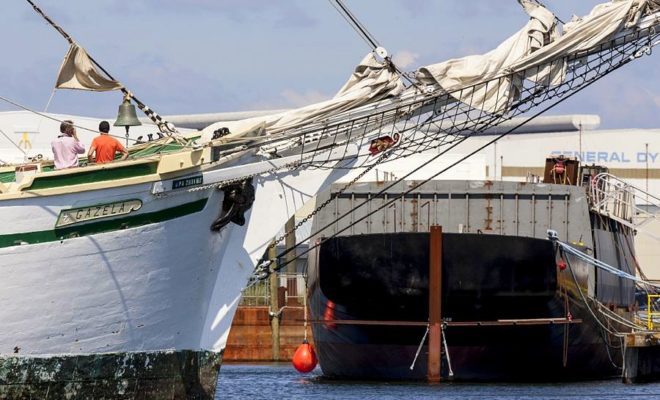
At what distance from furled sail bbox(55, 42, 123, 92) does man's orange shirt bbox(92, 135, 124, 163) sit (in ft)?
2.25

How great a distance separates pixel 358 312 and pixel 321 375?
5.90 metres

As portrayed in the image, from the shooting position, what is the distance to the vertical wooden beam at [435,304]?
32.0m

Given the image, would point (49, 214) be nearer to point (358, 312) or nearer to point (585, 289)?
point (358, 312)

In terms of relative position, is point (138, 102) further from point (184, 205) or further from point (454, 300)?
point (454, 300)

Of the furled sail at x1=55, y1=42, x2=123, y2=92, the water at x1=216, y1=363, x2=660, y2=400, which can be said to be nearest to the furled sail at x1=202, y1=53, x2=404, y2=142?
the furled sail at x1=55, y1=42, x2=123, y2=92

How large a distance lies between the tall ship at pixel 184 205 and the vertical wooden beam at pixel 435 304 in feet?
33.5

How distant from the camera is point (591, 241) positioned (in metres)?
35.5

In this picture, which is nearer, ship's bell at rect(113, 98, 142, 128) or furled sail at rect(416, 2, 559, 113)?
ship's bell at rect(113, 98, 142, 128)

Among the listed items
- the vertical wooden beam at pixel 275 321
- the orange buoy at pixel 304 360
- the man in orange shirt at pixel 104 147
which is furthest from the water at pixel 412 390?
the vertical wooden beam at pixel 275 321

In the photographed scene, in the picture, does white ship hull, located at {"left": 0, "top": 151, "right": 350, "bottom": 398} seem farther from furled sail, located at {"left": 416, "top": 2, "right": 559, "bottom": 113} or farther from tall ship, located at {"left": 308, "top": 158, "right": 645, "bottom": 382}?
tall ship, located at {"left": 308, "top": 158, "right": 645, "bottom": 382}

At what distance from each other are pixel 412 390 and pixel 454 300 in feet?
11.7

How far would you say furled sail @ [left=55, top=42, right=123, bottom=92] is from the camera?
20.3 m

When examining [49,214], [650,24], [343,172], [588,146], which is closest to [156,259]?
[49,214]

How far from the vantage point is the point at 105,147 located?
20266 mm
